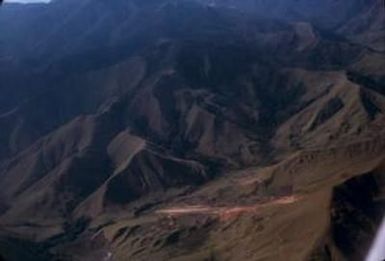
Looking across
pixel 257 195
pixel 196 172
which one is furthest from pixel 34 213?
pixel 257 195

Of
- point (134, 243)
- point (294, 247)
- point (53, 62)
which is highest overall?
point (294, 247)

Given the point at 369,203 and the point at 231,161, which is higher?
the point at 369,203

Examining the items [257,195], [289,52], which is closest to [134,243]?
[257,195]

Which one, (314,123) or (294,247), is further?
(314,123)

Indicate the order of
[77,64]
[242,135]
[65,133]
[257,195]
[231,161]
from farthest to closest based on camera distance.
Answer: [77,64], [65,133], [242,135], [231,161], [257,195]

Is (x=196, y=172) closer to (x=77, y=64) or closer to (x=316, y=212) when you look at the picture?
(x=316, y=212)

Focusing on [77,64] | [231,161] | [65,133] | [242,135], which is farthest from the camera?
[77,64]
